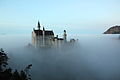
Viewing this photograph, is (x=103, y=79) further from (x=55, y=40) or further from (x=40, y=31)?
(x=40, y=31)

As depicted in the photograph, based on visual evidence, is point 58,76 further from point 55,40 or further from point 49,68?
point 55,40

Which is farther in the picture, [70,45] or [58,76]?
[70,45]

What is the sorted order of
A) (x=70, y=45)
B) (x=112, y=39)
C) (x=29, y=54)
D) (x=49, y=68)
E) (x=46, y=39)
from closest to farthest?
(x=49, y=68), (x=46, y=39), (x=29, y=54), (x=70, y=45), (x=112, y=39)

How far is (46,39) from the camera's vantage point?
191 ft

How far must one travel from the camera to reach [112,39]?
577ft

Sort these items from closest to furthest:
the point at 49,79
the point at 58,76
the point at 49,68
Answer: the point at 49,79 → the point at 58,76 → the point at 49,68

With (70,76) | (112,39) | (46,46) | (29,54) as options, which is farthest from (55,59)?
(112,39)

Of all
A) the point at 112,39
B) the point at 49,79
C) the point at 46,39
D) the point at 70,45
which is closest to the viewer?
the point at 49,79

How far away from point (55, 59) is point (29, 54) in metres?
10.7

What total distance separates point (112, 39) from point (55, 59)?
129452 millimetres

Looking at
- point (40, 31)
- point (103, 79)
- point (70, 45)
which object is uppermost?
point (40, 31)

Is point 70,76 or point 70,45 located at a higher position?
point 70,45

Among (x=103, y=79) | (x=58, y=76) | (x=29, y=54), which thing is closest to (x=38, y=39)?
(x=29, y=54)

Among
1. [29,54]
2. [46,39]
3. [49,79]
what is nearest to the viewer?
[49,79]
